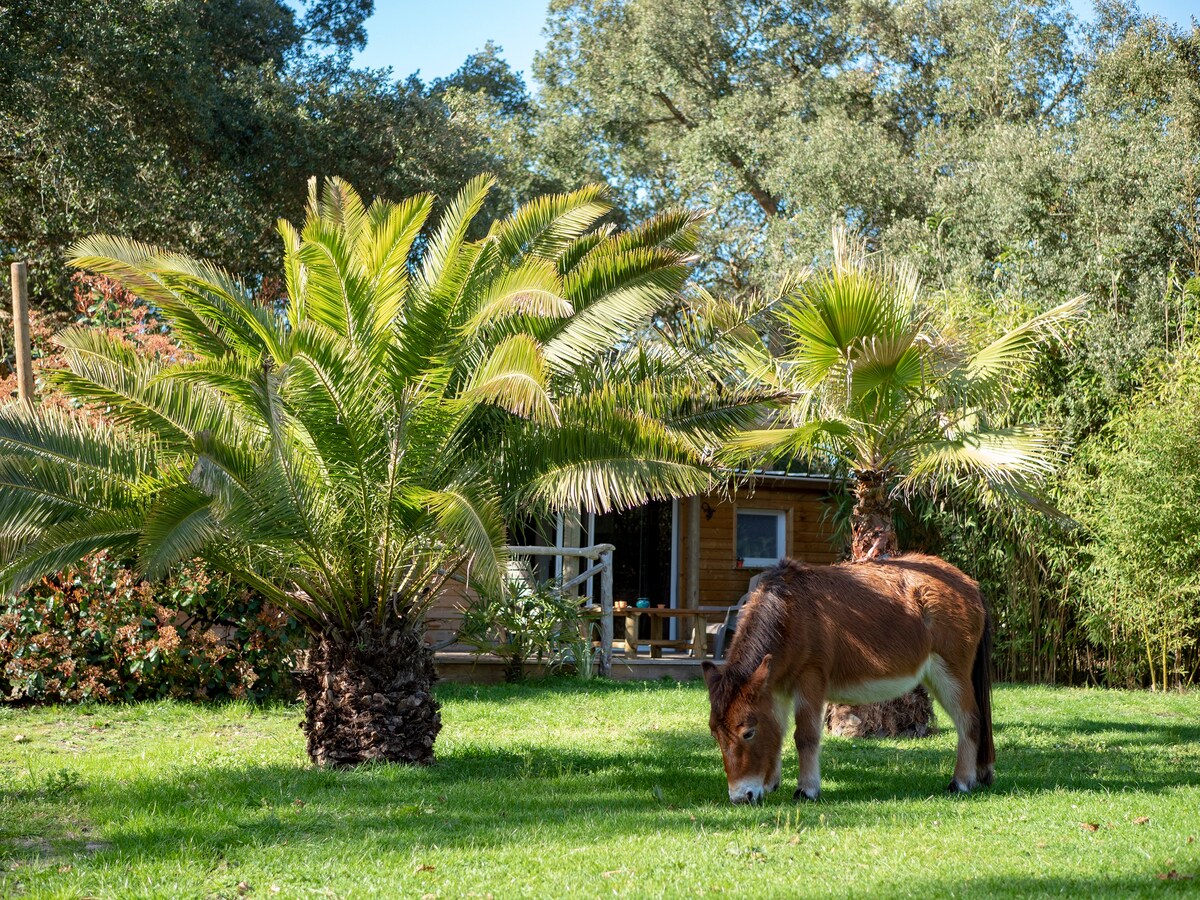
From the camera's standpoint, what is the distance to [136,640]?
1047cm

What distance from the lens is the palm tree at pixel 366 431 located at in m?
6.39

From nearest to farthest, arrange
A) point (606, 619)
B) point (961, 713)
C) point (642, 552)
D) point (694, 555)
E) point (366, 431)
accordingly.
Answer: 1. point (961, 713)
2. point (366, 431)
3. point (606, 619)
4. point (694, 555)
5. point (642, 552)

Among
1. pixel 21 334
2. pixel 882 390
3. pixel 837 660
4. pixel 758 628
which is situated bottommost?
pixel 837 660

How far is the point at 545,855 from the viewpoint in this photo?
198 inches

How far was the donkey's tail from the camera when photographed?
6.74 meters

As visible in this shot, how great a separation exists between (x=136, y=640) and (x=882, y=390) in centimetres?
736

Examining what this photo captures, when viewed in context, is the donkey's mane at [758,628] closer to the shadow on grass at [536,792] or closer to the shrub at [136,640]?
the shadow on grass at [536,792]

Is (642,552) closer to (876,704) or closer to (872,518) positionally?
(876,704)

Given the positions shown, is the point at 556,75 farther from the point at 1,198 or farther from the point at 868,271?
the point at 868,271

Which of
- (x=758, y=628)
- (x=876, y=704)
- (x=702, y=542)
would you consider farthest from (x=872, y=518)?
(x=702, y=542)

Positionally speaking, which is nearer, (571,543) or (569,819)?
(569,819)

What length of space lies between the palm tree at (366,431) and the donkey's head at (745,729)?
143 centimetres

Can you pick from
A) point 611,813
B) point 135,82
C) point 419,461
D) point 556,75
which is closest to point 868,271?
point 419,461

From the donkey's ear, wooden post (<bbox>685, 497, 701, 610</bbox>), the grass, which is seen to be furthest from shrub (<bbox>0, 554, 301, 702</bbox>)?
wooden post (<bbox>685, 497, 701, 610</bbox>)
